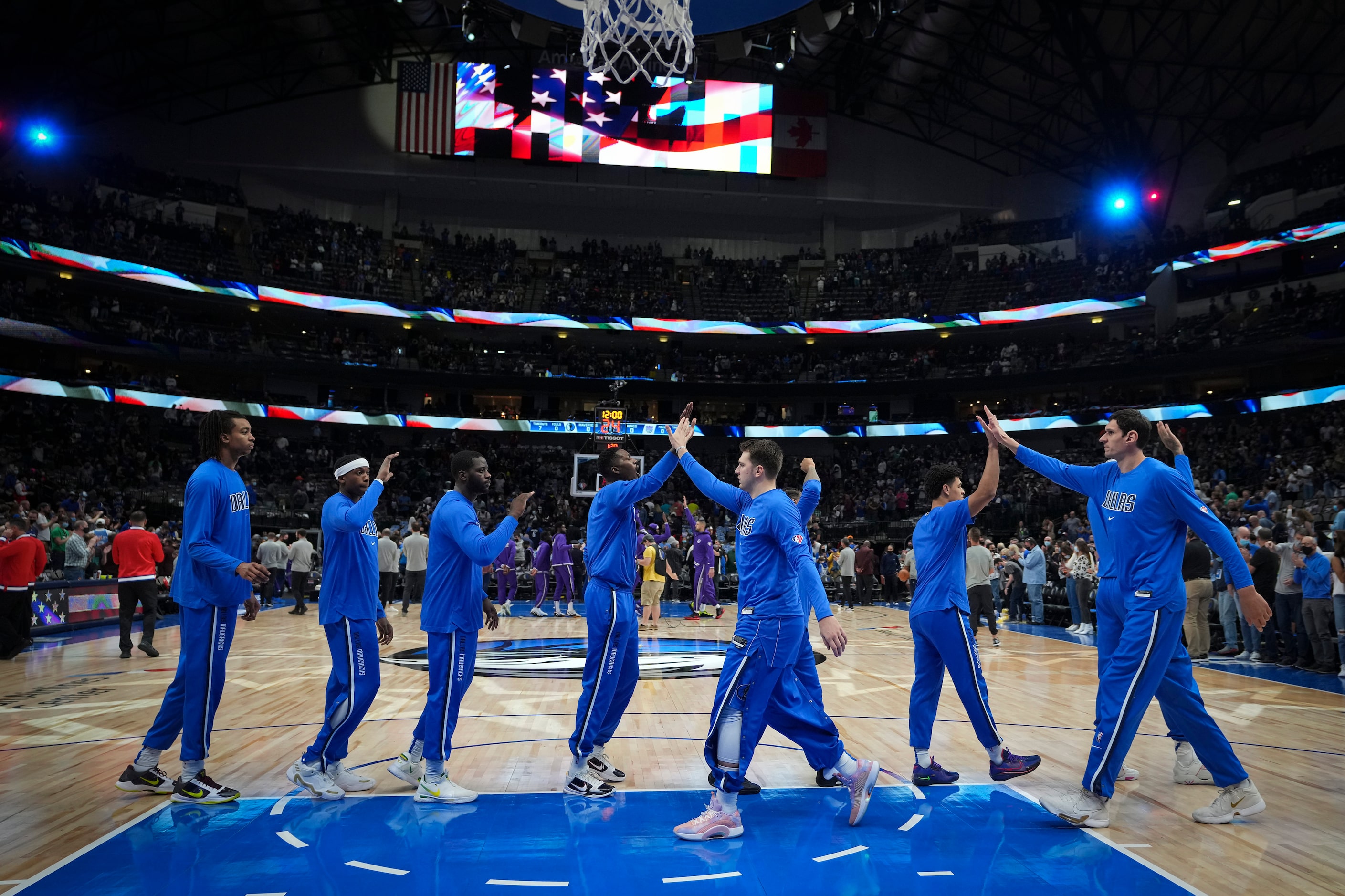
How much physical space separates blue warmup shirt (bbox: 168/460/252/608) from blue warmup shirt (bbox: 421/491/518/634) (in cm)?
98

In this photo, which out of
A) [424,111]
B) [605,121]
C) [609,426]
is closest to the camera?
[609,426]

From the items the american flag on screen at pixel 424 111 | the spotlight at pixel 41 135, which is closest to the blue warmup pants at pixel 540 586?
the american flag on screen at pixel 424 111

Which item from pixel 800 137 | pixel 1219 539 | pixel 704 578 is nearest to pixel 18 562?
pixel 704 578

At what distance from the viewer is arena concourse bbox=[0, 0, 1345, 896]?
14.4 feet

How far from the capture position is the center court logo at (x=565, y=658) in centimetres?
965

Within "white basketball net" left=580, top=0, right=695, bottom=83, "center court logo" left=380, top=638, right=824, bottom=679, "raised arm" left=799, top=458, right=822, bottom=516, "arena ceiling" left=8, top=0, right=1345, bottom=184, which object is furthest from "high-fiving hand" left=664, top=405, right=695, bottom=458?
"arena ceiling" left=8, top=0, right=1345, bottom=184

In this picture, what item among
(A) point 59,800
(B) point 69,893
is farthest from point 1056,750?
(A) point 59,800

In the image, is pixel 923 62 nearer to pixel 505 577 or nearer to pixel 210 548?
pixel 505 577

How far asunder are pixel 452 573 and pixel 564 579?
1445 centimetres

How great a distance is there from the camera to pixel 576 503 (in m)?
32.2

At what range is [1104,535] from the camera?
493 centimetres

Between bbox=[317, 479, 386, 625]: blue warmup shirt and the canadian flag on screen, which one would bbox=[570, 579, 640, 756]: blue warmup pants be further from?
the canadian flag on screen

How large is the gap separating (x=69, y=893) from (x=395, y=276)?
34408 millimetres

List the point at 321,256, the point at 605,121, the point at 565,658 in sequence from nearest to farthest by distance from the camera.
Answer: the point at 565,658, the point at 321,256, the point at 605,121
